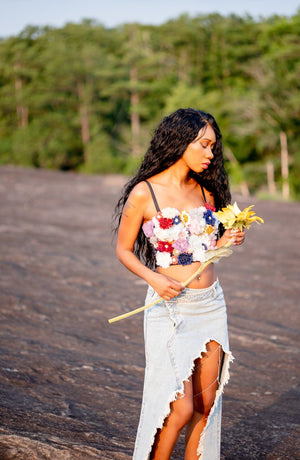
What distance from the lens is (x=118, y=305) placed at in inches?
238

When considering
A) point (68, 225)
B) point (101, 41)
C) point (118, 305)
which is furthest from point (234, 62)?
point (118, 305)

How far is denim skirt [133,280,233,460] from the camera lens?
2150 mm

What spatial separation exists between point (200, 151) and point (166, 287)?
66 centimetres

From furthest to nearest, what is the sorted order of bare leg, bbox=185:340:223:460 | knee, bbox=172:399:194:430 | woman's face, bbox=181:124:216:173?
woman's face, bbox=181:124:216:173, bare leg, bbox=185:340:223:460, knee, bbox=172:399:194:430

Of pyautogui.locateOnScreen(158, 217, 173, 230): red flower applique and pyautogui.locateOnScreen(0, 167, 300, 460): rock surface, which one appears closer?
pyautogui.locateOnScreen(158, 217, 173, 230): red flower applique

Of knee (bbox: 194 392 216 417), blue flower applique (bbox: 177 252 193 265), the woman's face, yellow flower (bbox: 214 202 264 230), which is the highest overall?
the woman's face

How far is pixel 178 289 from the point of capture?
7.19 ft

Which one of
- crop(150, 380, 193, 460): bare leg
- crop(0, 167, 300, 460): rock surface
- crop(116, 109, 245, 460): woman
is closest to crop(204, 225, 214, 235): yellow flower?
crop(116, 109, 245, 460): woman

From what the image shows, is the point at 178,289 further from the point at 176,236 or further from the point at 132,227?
the point at 132,227

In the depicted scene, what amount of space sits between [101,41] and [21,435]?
130 ft

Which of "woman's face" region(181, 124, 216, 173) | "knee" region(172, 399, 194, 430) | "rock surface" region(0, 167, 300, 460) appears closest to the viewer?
"knee" region(172, 399, 194, 430)

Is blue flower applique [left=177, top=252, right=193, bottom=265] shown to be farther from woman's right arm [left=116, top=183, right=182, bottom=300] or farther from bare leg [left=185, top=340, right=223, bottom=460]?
bare leg [left=185, top=340, right=223, bottom=460]

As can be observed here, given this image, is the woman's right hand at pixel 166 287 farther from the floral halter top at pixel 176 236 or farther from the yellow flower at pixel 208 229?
the yellow flower at pixel 208 229

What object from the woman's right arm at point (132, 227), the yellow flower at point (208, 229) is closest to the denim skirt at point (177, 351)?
the woman's right arm at point (132, 227)
